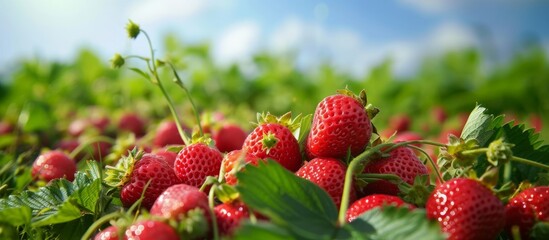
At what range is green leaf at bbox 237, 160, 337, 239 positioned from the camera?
53 centimetres

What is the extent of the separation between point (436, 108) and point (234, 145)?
1.49m

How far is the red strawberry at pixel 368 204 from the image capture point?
23.2 inches

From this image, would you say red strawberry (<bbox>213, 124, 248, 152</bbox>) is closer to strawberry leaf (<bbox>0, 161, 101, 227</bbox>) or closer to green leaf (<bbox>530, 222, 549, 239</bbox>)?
strawberry leaf (<bbox>0, 161, 101, 227</bbox>)

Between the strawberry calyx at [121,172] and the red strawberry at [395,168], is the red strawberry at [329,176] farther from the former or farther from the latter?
the strawberry calyx at [121,172]

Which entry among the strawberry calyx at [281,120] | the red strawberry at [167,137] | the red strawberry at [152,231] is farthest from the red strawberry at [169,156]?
the red strawberry at [167,137]

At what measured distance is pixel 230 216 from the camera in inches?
22.6

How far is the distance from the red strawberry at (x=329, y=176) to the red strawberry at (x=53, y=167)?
0.47 meters

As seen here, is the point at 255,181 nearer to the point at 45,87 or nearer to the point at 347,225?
the point at 347,225

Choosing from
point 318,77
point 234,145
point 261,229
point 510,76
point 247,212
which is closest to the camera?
point 261,229

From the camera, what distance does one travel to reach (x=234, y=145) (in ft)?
3.67

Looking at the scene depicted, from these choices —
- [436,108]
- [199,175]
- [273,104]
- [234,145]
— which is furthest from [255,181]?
[436,108]

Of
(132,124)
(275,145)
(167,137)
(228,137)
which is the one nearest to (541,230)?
(275,145)

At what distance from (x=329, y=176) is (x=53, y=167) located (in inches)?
20.6

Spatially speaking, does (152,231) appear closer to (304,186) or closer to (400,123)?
(304,186)
